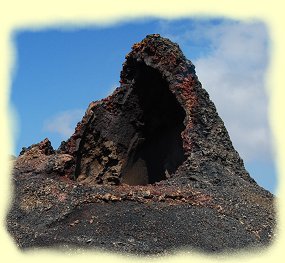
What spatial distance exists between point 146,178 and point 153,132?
218cm

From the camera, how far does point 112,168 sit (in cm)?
3045

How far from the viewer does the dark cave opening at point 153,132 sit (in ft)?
98.3

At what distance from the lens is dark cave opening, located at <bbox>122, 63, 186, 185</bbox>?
30.0 meters

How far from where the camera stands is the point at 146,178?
31625 millimetres

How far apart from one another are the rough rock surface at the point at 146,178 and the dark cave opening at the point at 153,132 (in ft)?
0.16

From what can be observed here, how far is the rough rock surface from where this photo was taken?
20578 millimetres

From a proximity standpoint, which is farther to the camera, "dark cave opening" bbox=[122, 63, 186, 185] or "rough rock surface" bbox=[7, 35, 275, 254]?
"dark cave opening" bbox=[122, 63, 186, 185]

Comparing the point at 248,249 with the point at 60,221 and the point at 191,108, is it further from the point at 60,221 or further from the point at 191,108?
the point at 191,108

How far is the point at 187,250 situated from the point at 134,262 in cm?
188

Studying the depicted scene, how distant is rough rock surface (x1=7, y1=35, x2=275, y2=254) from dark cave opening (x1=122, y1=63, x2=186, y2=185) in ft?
0.16

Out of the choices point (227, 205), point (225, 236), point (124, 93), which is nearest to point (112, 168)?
point (124, 93)

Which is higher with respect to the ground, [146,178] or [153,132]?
[153,132]

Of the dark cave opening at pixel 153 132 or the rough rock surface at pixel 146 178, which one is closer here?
the rough rock surface at pixel 146 178

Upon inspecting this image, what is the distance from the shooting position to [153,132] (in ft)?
104
